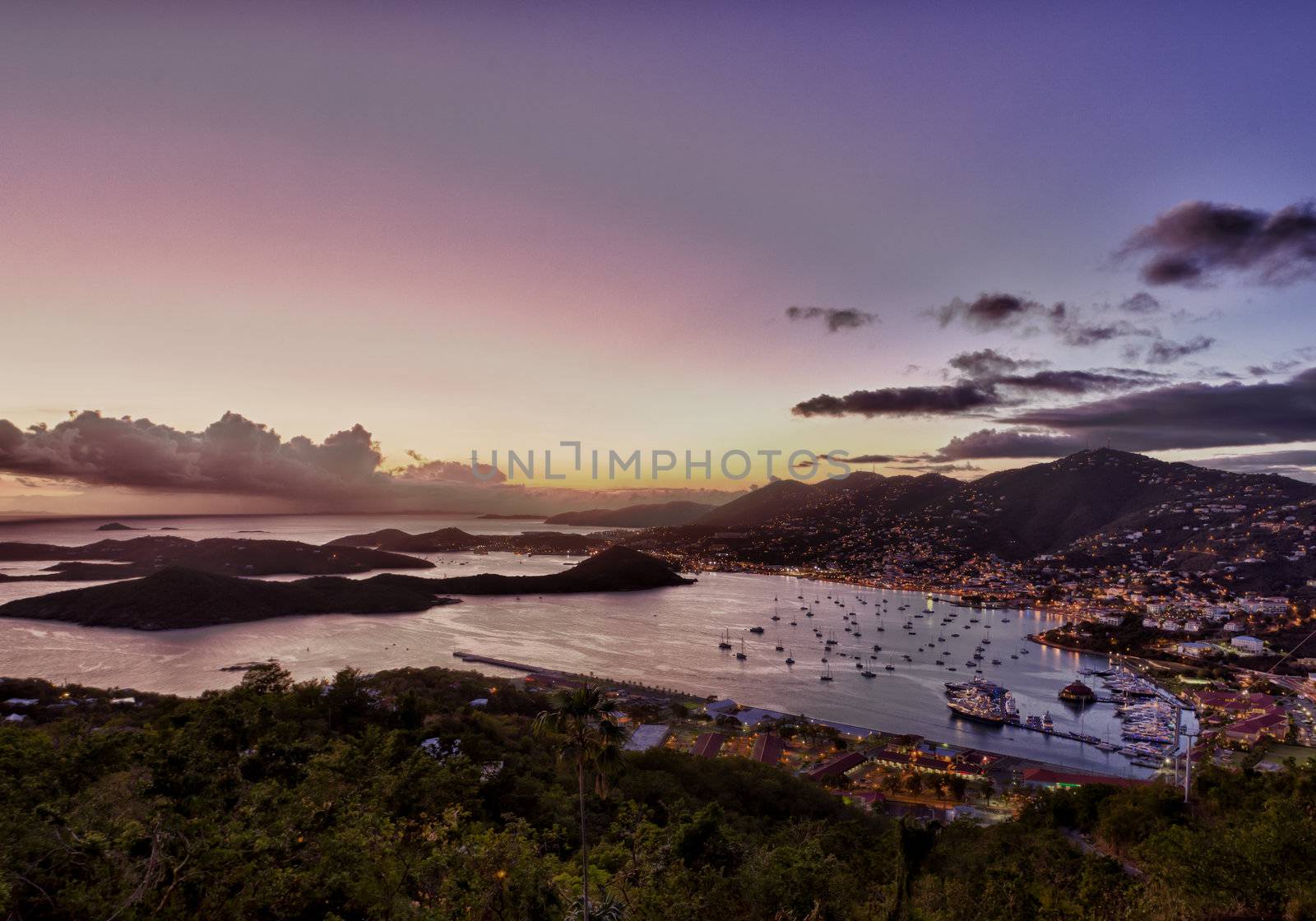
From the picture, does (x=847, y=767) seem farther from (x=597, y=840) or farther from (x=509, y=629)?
(x=509, y=629)

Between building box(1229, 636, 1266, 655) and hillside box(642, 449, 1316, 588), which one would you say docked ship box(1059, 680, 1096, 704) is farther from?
hillside box(642, 449, 1316, 588)

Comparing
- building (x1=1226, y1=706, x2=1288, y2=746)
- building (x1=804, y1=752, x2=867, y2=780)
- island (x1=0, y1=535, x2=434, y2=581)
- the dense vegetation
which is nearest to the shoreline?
building (x1=804, y1=752, x2=867, y2=780)

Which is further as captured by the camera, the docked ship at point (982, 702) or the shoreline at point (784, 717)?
the docked ship at point (982, 702)

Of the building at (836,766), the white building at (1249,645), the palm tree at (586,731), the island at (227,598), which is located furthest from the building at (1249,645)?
the island at (227,598)

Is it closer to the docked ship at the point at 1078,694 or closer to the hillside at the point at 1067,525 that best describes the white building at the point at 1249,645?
the docked ship at the point at 1078,694

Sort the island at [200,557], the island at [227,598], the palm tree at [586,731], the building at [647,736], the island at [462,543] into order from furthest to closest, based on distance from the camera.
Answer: the island at [462,543]
the island at [200,557]
the island at [227,598]
the building at [647,736]
the palm tree at [586,731]

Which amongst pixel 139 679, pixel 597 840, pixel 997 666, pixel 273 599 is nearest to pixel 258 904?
pixel 597 840

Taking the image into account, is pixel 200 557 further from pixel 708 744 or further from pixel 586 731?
pixel 586 731

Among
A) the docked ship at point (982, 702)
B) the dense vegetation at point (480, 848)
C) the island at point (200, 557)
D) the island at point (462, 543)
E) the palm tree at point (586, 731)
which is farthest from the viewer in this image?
the island at point (462, 543)
